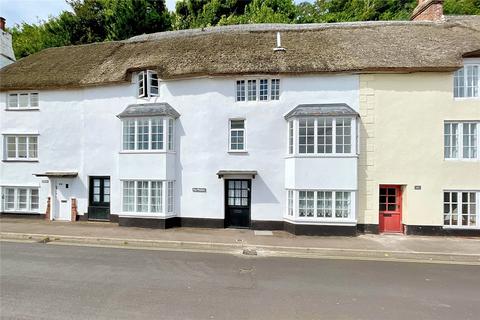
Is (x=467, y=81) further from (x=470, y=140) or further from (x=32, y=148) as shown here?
(x=32, y=148)

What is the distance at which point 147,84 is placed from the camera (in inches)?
607

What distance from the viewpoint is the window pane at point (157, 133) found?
14.8 meters

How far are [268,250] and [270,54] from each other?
9.30m

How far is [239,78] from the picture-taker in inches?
575

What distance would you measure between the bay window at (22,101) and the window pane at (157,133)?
7.87 m

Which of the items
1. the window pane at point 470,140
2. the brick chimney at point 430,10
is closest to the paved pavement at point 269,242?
the window pane at point 470,140

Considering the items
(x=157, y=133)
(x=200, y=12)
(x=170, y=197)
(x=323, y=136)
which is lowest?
(x=170, y=197)

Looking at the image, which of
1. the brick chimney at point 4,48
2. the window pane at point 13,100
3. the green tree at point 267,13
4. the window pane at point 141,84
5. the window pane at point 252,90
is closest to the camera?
the window pane at point 252,90

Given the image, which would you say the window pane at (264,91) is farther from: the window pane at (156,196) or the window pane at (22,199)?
the window pane at (22,199)

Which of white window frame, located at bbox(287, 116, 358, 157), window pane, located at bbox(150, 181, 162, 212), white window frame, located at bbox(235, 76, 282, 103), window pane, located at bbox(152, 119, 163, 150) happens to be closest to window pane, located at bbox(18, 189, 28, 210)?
window pane, located at bbox(150, 181, 162, 212)

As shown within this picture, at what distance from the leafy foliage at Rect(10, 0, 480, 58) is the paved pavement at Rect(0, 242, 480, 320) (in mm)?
23603

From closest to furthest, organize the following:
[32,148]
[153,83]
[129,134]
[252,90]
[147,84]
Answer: [252,90] < [129,134] < [147,84] < [153,83] < [32,148]

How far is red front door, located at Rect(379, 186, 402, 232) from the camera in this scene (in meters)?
14.0

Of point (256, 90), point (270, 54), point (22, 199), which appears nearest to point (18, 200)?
point (22, 199)
